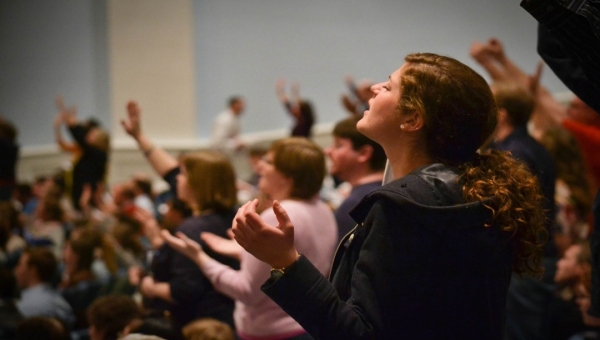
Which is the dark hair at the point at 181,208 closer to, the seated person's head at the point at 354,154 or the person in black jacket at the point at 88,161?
the seated person's head at the point at 354,154

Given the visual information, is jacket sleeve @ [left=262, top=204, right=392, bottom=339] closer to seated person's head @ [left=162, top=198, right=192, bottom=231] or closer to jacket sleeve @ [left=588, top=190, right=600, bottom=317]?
jacket sleeve @ [left=588, top=190, right=600, bottom=317]

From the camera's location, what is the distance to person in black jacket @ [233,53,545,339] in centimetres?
137

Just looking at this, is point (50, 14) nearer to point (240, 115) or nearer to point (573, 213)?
point (240, 115)

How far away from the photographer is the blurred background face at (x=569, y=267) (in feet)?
10.5

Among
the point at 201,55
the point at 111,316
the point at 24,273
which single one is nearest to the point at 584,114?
the point at 111,316

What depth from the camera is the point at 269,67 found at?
9977mm

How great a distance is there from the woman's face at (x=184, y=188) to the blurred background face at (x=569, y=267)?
1.57 metres

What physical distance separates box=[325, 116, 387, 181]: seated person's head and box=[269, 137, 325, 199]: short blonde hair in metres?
0.20

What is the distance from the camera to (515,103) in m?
2.97

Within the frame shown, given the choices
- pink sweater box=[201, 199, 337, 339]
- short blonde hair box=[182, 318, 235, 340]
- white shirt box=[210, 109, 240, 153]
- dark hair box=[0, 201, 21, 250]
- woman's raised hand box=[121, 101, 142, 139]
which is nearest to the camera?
pink sweater box=[201, 199, 337, 339]

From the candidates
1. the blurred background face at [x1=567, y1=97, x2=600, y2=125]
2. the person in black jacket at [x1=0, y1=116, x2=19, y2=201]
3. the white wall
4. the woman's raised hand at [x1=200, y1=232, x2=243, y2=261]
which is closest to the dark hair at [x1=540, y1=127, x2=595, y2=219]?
the blurred background face at [x1=567, y1=97, x2=600, y2=125]

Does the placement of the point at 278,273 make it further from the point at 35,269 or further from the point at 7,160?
the point at 7,160

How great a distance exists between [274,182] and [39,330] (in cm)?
119

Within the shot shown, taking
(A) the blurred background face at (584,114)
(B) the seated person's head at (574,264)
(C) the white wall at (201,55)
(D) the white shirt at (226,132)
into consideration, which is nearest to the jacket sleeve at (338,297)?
(B) the seated person's head at (574,264)
